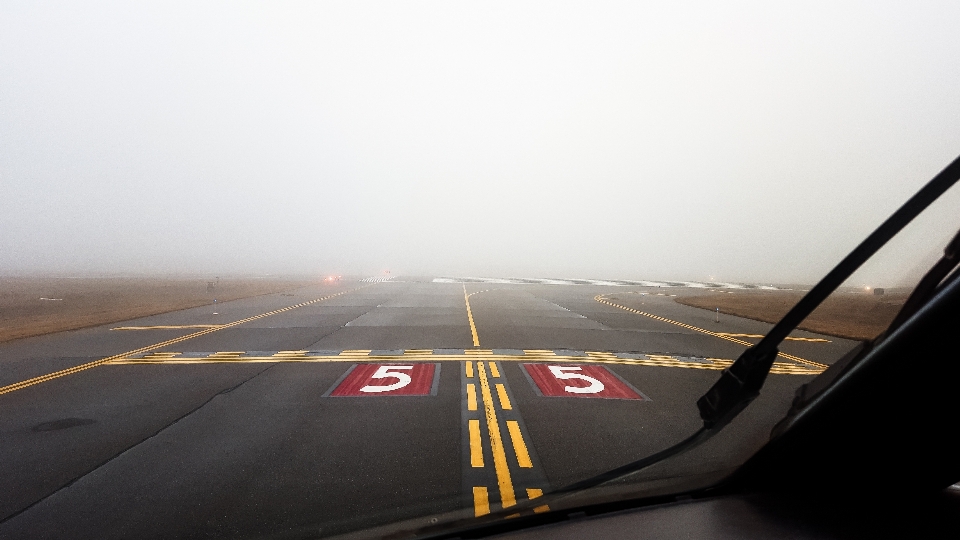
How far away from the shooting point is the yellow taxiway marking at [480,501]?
11.0ft

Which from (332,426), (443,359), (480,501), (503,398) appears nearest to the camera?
(480,501)

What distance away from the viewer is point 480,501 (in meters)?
3.60

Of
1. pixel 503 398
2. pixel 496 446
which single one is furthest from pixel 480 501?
Result: pixel 503 398

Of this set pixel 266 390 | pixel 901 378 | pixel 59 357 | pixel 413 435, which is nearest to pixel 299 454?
pixel 413 435

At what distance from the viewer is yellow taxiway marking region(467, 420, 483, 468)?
453 centimetres

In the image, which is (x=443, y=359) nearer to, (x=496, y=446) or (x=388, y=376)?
(x=388, y=376)

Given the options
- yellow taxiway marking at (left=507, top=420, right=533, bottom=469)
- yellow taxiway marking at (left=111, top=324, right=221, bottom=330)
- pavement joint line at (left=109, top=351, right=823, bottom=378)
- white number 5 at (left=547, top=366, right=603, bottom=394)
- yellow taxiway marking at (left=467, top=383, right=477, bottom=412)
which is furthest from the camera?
yellow taxiway marking at (left=111, top=324, right=221, bottom=330)

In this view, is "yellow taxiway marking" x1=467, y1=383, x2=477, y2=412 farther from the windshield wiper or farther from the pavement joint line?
the windshield wiper

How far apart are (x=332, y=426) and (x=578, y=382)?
4.32 m

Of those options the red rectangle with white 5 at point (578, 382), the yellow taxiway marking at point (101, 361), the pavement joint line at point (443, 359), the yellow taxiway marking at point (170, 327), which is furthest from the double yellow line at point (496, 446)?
the yellow taxiway marking at point (170, 327)

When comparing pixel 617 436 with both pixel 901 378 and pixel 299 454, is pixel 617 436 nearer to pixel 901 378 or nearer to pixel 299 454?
pixel 299 454

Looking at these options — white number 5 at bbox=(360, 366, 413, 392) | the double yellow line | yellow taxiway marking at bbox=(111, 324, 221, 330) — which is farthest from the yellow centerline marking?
yellow taxiway marking at bbox=(111, 324, 221, 330)

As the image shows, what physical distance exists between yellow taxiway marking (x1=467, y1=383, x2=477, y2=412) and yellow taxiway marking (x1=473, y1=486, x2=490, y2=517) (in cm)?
258

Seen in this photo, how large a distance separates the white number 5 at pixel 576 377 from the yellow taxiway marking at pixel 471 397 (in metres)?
1.54
